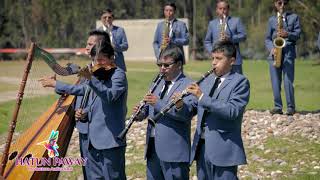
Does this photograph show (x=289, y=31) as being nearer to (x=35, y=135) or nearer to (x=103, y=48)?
(x=103, y=48)

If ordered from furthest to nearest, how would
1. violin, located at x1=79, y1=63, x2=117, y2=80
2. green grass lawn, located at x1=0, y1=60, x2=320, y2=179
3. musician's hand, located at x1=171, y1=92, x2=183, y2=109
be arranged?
green grass lawn, located at x1=0, y1=60, x2=320, y2=179
violin, located at x1=79, y1=63, x2=117, y2=80
musician's hand, located at x1=171, y1=92, x2=183, y2=109

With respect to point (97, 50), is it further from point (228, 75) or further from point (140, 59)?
point (140, 59)

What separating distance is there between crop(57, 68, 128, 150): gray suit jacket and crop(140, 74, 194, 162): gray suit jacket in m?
0.35

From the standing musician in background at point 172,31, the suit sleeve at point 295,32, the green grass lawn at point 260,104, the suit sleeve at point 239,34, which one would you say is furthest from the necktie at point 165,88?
the suit sleeve at point 295,32

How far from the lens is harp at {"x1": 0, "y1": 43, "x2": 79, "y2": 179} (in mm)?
4672

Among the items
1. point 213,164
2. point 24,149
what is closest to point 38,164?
point 24,149

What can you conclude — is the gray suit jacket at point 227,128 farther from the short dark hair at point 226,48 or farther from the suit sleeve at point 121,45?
the suit sleeve at point 121,45

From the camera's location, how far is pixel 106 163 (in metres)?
5.18

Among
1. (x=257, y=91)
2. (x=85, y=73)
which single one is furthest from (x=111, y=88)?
(x=257, y=91)

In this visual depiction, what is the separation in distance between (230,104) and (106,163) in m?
1.36

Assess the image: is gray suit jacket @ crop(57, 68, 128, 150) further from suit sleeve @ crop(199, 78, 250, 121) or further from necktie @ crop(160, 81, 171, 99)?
suit sleeve @ crop(199, 78, 250, 121)

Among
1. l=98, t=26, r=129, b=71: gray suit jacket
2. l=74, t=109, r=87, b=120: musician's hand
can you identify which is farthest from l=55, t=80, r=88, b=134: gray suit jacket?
l=98, t=26, r=129, b=71: gray suit jacket

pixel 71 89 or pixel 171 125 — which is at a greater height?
pixel 71 89

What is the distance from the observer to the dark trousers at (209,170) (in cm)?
460
